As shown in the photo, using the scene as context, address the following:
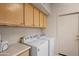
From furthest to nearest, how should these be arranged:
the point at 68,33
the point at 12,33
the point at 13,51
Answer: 1. the point at 68,33
2. the point at 12,33
3. the point at 13,51

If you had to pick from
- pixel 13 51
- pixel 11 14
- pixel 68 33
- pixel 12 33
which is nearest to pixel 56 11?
pixel 68 33

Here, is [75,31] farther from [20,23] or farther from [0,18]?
[0,18]

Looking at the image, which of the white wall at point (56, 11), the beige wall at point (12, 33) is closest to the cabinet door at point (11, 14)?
the beige wall at point (12, 33)

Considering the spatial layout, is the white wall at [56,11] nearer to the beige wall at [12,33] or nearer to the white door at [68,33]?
the white door at [68,33]

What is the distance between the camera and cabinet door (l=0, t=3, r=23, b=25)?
1366 millimetres

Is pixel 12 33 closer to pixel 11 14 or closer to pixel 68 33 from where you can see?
pixel 11 14

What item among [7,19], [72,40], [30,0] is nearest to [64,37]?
[72,40]

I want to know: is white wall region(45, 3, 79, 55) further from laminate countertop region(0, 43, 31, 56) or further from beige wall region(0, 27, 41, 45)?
laminate countertop region(0, 43, 31, 56)

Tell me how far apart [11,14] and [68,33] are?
6.78 ft

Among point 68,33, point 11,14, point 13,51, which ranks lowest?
point 13,51

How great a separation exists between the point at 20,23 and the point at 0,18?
0.50m

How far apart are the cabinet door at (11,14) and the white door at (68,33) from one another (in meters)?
1.62

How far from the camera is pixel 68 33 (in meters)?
3.31

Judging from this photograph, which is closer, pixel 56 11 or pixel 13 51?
pixel 13 51
